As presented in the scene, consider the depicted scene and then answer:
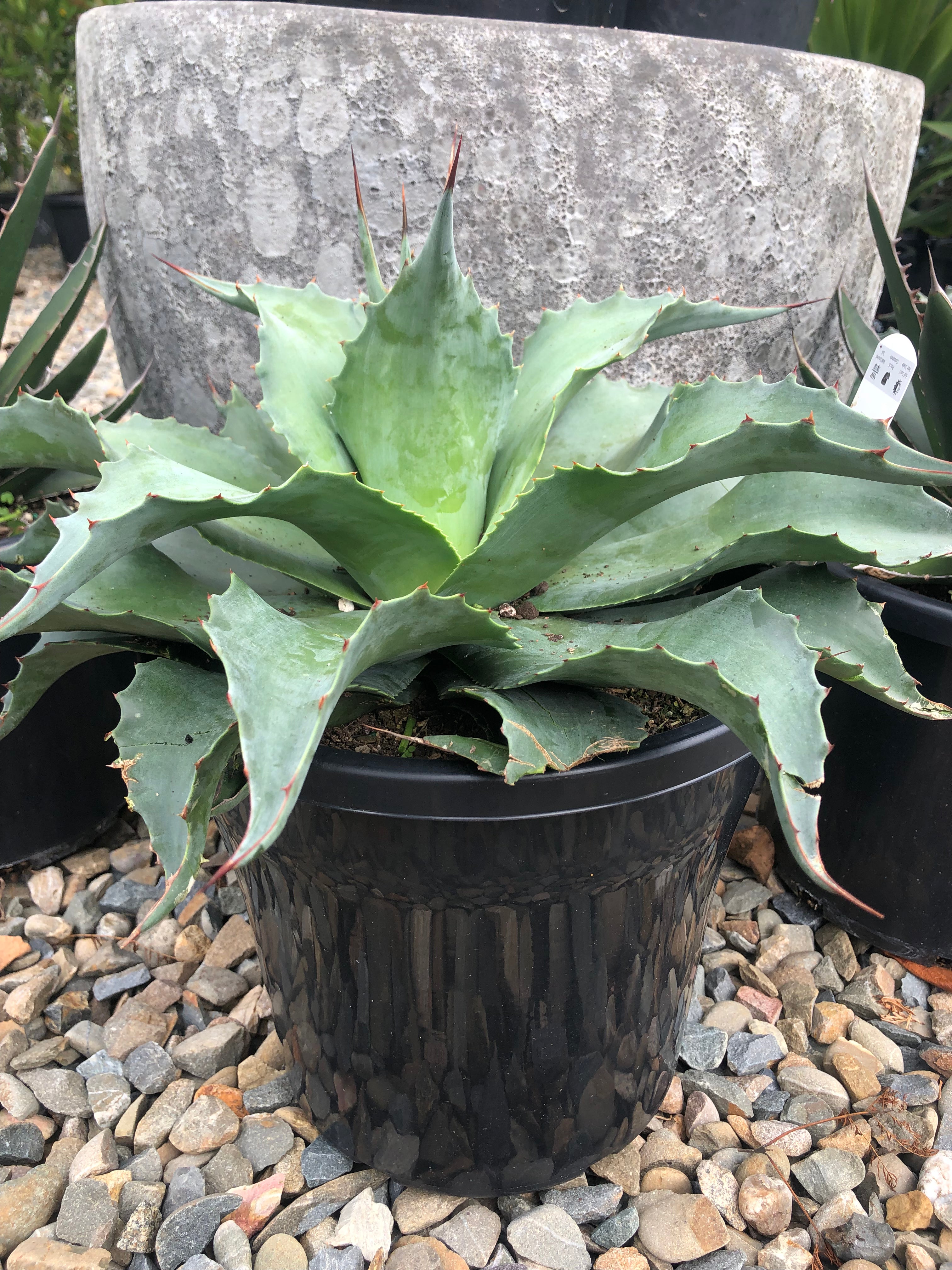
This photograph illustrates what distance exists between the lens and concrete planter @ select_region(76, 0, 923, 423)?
4.15ft

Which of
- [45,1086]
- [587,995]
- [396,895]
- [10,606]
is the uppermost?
[10,606]

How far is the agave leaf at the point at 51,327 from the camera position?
1.44 m

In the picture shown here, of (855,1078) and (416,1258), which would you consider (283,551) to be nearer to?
(416,1258)

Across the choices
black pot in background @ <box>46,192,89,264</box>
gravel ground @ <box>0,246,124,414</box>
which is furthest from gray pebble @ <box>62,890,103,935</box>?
black pot in background @ <box>46,192,89,264</box>

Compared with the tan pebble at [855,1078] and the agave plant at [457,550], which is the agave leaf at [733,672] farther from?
Result: the tan pebble at [855,1078]

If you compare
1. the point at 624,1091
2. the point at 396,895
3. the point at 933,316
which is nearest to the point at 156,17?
the point at 933,316

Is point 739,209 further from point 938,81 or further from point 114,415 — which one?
point 938,81

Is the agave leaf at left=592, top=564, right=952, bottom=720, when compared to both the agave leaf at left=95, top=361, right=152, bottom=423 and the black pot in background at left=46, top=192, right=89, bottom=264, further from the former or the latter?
the black pot in background at left=46, top=192, right=89, bottom=264

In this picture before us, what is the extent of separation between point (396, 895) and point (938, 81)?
11.0ft

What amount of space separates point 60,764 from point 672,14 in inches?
64.8

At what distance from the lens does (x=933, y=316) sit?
1.22 metres

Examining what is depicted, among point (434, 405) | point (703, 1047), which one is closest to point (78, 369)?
point (434, 405)

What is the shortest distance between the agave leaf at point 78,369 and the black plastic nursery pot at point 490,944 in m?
0.95

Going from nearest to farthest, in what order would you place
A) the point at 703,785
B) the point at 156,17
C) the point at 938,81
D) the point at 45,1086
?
the point at 703,785
the point at 45,1086
the point at 156,17
the point at 938,81
